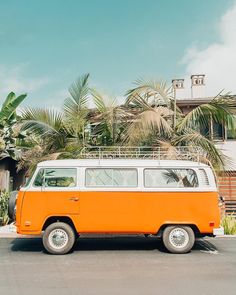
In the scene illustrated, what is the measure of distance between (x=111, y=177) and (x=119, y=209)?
2.77 feet

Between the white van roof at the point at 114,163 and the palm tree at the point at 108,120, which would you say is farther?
the palm tree at the point at 108,120

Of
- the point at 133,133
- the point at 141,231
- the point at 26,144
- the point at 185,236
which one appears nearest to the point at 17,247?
the point at 141,231

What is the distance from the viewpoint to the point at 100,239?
35.0 ft

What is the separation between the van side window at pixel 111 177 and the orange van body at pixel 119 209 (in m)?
0.20

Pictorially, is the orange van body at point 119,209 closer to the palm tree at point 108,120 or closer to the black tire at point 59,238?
the black tire at point 59,238

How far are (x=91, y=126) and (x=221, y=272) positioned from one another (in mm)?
8078

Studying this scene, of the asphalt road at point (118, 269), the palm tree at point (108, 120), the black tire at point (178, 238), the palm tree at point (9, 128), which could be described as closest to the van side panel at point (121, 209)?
the black tire at point (178, 238)

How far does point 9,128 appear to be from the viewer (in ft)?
51.7

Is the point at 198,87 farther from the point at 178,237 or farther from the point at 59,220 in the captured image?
the point at 59,220

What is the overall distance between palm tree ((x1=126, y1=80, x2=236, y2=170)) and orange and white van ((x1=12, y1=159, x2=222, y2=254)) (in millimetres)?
3105

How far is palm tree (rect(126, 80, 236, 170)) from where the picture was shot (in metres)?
12.1

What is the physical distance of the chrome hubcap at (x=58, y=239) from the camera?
27.9 feet

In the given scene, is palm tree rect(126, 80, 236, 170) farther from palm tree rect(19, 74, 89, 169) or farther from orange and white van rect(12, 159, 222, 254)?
orange and white van rect(12, 159, 222, 254)

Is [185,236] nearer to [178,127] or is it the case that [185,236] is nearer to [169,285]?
[169,285]
